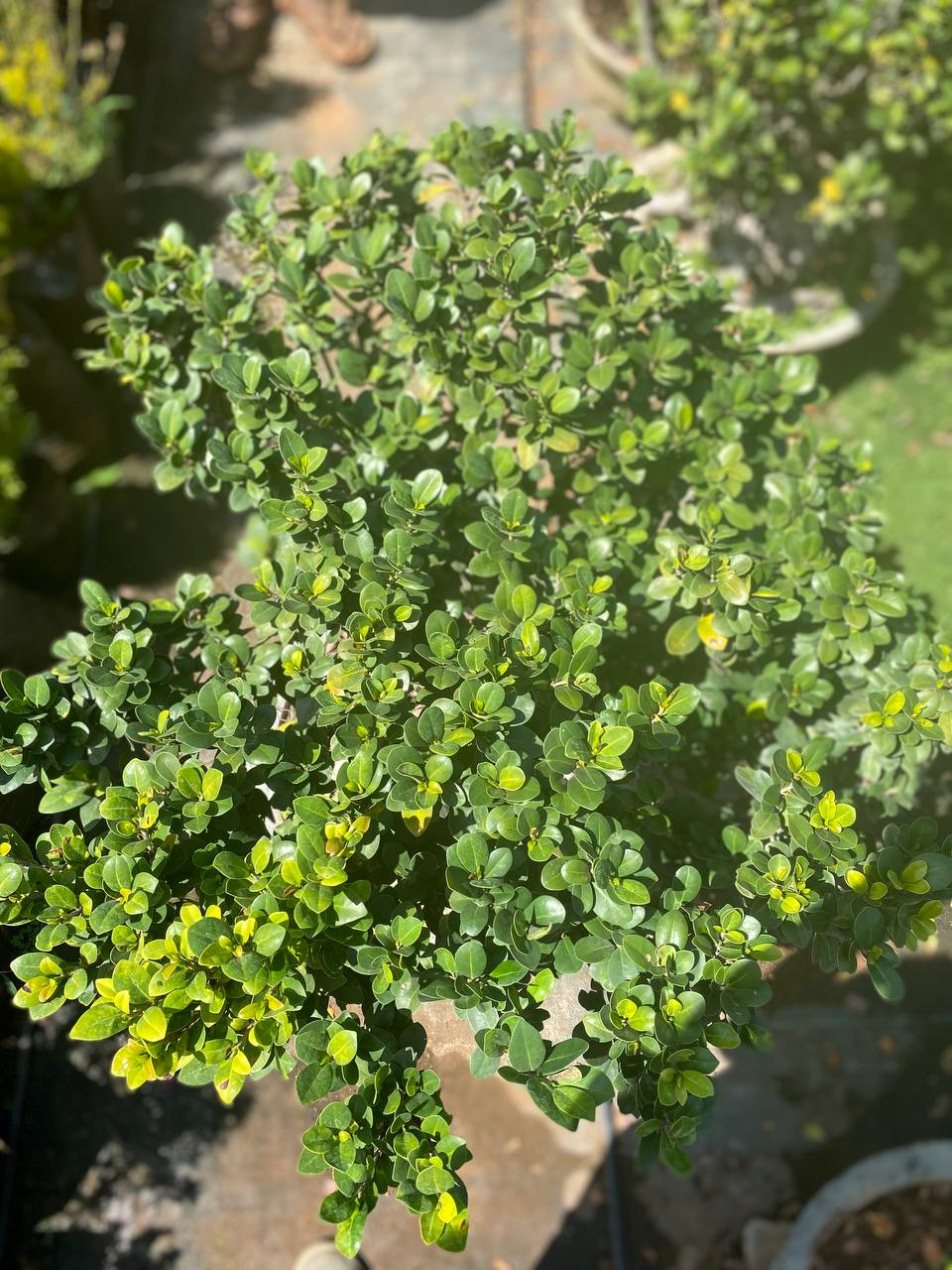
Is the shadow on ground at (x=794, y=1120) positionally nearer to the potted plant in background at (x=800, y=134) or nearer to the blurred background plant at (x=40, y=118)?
the potted plant in background at (x=800, y=134)

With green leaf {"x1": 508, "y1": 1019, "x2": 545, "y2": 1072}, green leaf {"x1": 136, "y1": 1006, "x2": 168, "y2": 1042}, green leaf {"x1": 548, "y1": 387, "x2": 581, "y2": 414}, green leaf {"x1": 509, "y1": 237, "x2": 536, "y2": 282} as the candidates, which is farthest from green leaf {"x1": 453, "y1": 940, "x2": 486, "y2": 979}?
green leaf {"x1": 509, "y1": 237, "x2": 536, "y2": 282}

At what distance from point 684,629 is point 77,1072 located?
3531mm

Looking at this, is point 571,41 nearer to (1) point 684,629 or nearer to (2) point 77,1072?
(1) point 684,629

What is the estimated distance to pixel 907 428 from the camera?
5.50 metres

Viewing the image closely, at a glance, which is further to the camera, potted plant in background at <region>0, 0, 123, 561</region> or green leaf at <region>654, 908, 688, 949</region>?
potted plant in background at <region>0, 0, 123, 561</region>

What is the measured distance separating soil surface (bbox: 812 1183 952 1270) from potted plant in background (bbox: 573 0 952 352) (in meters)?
4.18

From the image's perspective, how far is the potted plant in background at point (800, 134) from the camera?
466cm

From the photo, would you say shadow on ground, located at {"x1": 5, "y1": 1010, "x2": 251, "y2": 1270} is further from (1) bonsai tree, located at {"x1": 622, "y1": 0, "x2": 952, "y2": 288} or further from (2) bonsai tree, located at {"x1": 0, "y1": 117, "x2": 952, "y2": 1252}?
(1) bonsai tree, located at {"x1": 622, "y1": 0, "x2": 952, "y2": 288}

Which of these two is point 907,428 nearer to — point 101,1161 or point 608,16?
point 608,16

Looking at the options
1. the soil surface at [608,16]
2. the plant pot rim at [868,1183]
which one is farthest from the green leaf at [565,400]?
the soil surface at [608,16]

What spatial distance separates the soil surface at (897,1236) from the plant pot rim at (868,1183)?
0.22 feet

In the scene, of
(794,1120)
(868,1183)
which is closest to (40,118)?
(794,1120)

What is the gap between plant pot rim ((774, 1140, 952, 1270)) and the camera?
330 centimetres

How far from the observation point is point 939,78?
15.5 feet
